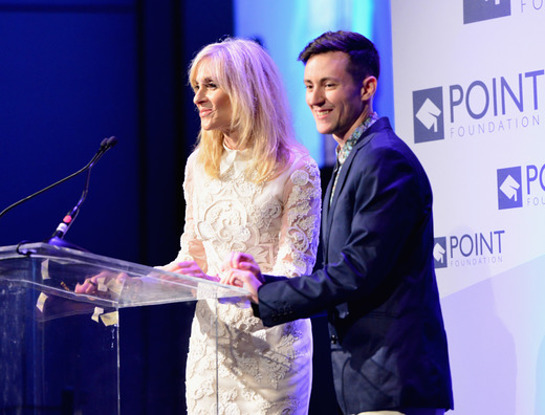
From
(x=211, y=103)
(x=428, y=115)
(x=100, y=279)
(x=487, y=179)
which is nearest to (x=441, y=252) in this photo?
(x=487, y=179)

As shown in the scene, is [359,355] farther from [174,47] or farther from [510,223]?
[174,47]

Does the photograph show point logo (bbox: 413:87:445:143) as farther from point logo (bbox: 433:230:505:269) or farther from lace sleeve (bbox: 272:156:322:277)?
lace sleeve (bbox: 272:156:322:277)

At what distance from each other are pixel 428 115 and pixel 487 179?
1.35 ft

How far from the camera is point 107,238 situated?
16.4ft

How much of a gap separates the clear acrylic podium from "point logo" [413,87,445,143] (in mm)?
1850

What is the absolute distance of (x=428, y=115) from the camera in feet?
12.7

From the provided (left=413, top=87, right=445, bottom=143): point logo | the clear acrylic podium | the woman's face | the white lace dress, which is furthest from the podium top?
(left=413, top=87, right=445, bottom=143): point logo

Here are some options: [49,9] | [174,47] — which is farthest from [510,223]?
Result: [49,9]

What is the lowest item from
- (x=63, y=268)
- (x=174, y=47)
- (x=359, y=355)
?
(x=359, y=355)

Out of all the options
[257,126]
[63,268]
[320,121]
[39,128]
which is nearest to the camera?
[63,268]

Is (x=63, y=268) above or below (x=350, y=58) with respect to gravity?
below

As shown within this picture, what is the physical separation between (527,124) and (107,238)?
2.42 m

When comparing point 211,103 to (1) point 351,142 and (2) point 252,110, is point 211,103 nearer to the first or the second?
(2) point 252,110

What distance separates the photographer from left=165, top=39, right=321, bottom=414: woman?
2.70 m
